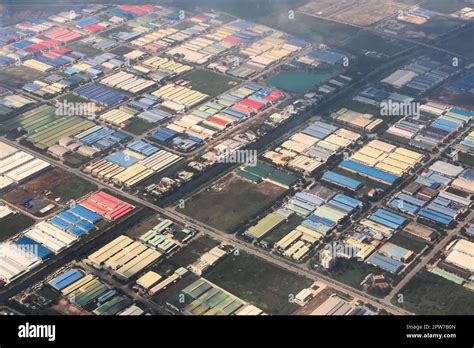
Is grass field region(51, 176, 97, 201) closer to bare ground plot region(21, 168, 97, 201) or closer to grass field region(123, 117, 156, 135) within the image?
bare ground plot region(21, 168, 97, 201)

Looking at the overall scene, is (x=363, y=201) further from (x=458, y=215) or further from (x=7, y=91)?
(x=7, y=91)

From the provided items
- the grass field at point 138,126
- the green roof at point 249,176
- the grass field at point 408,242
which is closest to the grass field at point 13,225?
the grass field at point 138,126

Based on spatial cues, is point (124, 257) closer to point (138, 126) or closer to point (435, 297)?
point (138, 126)

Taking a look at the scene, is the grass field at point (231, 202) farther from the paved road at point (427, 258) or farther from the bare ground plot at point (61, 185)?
the paved road at point (427, 258)

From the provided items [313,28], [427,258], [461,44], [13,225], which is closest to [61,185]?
[13,225]

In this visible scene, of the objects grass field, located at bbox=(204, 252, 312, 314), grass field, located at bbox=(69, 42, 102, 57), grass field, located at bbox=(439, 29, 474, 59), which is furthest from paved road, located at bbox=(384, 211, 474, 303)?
grass field, located at bbox=(69, 42, 102, 57)

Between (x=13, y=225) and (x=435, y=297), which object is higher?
(x=435, y=297)

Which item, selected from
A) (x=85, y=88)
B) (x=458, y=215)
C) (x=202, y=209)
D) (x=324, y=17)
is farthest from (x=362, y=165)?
(x=324, y=17)
